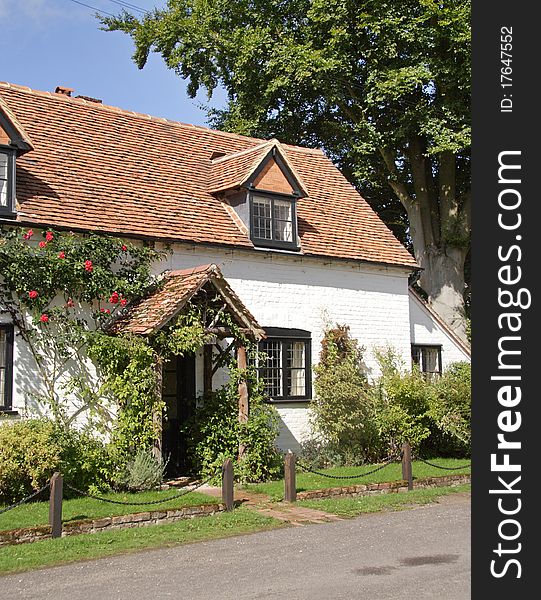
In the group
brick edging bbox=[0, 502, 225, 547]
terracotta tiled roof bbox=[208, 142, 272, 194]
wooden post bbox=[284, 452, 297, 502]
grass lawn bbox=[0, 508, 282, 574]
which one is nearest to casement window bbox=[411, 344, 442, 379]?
terracotta tiled roof bbox=[208, 142, 272, 194]

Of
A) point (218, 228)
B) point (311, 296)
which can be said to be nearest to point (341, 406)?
point (311, 296)

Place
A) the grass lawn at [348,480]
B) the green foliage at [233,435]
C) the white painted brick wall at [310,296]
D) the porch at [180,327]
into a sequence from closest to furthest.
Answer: the porch at [180,327] → the grass lawn at [348,480] → the green foliage at [233,435] → the white painted brick wall at [310,296]

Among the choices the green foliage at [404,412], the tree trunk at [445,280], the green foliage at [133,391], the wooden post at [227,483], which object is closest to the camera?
the wooden post at [227,483]

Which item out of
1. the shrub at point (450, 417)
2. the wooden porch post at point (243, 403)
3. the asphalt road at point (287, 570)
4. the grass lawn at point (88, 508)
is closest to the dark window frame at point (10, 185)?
the grass lawn at point (88, 508)

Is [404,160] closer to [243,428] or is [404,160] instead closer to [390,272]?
[390,272]

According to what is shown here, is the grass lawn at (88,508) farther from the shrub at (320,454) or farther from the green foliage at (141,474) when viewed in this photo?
the shrub at (320,454)

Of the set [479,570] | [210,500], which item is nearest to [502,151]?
[479,570]

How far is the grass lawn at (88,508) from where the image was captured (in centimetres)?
1173

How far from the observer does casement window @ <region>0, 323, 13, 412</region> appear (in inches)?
568

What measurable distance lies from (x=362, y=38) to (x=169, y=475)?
16517 millimetres

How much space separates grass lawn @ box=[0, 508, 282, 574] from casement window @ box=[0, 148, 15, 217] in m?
6.68

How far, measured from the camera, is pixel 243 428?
15.4 metres

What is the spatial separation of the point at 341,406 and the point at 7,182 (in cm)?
892

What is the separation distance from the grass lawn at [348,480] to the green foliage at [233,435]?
0.43 meters
